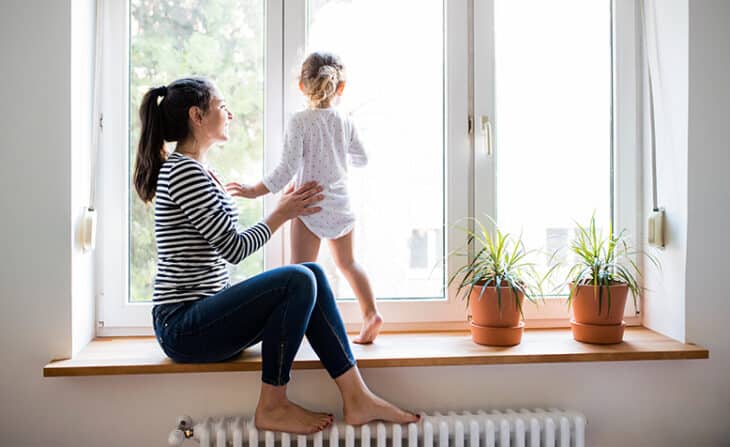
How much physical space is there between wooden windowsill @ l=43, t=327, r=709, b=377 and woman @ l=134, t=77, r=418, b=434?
0.07 metres

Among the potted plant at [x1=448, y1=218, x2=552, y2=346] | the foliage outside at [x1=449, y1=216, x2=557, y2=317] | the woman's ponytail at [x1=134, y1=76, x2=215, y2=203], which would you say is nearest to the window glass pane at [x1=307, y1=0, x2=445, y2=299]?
the foliage outside at [x1=449, y1=216, x2=557, y2=317]

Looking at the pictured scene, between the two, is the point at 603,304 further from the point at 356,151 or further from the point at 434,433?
the point at 356,151

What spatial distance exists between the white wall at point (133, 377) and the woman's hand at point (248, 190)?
457mm

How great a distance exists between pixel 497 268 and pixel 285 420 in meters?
0.78

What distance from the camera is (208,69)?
1.99 meters

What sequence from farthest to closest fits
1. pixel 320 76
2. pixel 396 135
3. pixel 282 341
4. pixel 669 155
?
1. pixel 396 135
2. pixel 669 155
3. pixel 320 76
4. pixel 282 341

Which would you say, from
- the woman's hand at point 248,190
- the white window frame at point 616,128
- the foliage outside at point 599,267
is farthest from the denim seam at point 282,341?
the foliage outside at point 599,267

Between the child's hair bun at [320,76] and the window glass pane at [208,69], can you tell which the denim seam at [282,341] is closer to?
the window glass pane at [208,69]

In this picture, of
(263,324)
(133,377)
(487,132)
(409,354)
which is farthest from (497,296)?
(133,377)

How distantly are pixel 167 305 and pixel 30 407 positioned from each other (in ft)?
1.67

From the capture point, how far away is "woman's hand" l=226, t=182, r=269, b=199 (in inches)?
73.3

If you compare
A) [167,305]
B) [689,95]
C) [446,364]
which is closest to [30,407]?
[167,305]

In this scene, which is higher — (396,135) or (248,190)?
(396,135)

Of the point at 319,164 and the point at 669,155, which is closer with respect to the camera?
the point at 319,164
